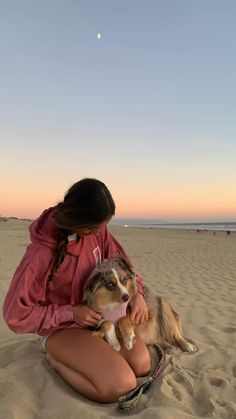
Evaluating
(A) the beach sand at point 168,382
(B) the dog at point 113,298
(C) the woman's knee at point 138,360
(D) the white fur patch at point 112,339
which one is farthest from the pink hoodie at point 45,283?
(C) the woman's knee at point 138,360

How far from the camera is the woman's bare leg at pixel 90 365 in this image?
2781 mm

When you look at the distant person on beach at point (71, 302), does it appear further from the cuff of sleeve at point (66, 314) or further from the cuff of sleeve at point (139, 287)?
the cuff of sleeve at point (139, 287)

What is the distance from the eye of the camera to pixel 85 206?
283 cm

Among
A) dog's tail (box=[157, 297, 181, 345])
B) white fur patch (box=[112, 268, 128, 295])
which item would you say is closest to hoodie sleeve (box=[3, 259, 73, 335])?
white fur patch (box=[112, 268, 128, 295])

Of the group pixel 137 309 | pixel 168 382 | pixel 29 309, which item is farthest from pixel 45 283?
pixel 168 382

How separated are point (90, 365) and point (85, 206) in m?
1.09

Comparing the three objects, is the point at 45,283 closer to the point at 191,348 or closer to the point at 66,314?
the point at 66,314

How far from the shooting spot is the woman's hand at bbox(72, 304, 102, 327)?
295cm

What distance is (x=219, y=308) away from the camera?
5.61 meters

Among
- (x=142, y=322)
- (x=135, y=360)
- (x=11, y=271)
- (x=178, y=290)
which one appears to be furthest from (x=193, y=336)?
(x=11, y=271)

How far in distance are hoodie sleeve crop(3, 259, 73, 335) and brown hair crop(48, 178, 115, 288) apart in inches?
17.6

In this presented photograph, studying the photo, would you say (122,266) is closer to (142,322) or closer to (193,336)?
(142,322)

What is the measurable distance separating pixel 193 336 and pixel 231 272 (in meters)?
5.85

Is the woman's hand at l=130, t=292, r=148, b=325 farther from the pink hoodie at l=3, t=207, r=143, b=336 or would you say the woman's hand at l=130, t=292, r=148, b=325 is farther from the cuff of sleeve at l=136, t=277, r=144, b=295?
the pink hoodie at l=3, t=207, r=143, b=336
